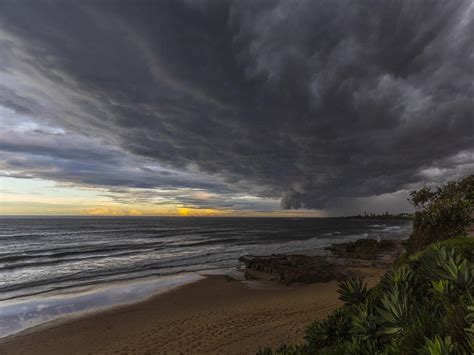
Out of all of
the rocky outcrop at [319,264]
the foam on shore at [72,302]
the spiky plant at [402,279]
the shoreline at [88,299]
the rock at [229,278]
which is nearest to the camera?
the spiky plant at [402,279]

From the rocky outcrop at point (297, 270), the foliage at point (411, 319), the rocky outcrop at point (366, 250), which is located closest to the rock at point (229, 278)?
the rocky outcrop at point (297, 270)

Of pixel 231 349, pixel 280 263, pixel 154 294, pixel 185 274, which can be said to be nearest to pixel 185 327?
pixel 231 349

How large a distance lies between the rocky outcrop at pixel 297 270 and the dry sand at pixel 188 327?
4.55 meters

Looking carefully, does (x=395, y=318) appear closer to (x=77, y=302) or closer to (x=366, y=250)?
(x=77, y=302)

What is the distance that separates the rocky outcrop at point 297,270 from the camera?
24.6 metres

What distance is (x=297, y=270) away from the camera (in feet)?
85.4

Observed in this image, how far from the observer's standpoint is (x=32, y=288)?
22.6 m

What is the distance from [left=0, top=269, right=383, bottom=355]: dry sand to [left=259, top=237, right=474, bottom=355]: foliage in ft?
16.9

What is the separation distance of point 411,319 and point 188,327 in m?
11.8

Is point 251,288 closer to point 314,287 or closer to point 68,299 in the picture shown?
point 314,287

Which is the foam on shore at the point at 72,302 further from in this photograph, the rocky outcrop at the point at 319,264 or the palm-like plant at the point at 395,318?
the palm-like plant at the point at 395,318

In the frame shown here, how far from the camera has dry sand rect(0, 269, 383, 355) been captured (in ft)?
37.4

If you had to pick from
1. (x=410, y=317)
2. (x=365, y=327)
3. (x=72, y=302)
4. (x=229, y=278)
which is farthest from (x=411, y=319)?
(x=229, y=278)

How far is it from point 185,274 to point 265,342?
60.7 ft
